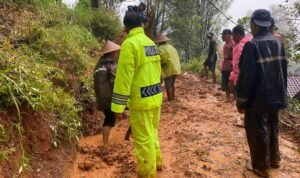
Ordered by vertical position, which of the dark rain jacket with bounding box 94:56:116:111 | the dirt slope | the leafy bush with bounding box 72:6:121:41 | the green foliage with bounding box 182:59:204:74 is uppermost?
the leafy bush with bounding box 72:6:121:41

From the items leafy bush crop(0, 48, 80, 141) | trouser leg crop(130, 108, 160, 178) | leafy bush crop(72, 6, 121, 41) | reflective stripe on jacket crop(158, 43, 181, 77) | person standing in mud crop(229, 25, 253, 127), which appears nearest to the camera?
leafy bush crop(0, 48, 80, 141)

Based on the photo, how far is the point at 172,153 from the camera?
498 cm

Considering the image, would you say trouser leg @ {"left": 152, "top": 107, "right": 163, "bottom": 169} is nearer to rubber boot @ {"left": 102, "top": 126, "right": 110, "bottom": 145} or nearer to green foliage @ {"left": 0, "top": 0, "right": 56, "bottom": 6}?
rubber boot @ {"left": 102, "top": 126, "right": 110, "bottom": 145}

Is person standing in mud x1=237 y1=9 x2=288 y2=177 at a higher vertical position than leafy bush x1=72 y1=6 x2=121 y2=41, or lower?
lower

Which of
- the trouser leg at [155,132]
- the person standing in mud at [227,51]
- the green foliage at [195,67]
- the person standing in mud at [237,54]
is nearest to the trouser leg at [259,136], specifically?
the trouser leg at [155,132]

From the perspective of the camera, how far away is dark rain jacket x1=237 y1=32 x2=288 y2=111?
3.89 m

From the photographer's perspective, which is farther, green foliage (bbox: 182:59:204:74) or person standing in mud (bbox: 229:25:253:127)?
green foliage (bbox: 182:59:204:74)

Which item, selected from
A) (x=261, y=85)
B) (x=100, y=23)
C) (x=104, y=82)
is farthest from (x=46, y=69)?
(x=100, y=23)

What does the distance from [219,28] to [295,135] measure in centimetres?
2165

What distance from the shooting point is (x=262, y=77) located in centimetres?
388

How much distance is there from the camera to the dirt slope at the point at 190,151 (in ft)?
14.2

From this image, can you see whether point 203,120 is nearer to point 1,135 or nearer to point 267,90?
point 267,90

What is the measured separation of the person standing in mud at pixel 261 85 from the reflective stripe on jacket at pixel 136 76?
1.00 m

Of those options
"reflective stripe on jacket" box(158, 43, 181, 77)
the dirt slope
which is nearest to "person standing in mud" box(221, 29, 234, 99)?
"reflective stripe on jacket" box(158, 43, 181, 77)
